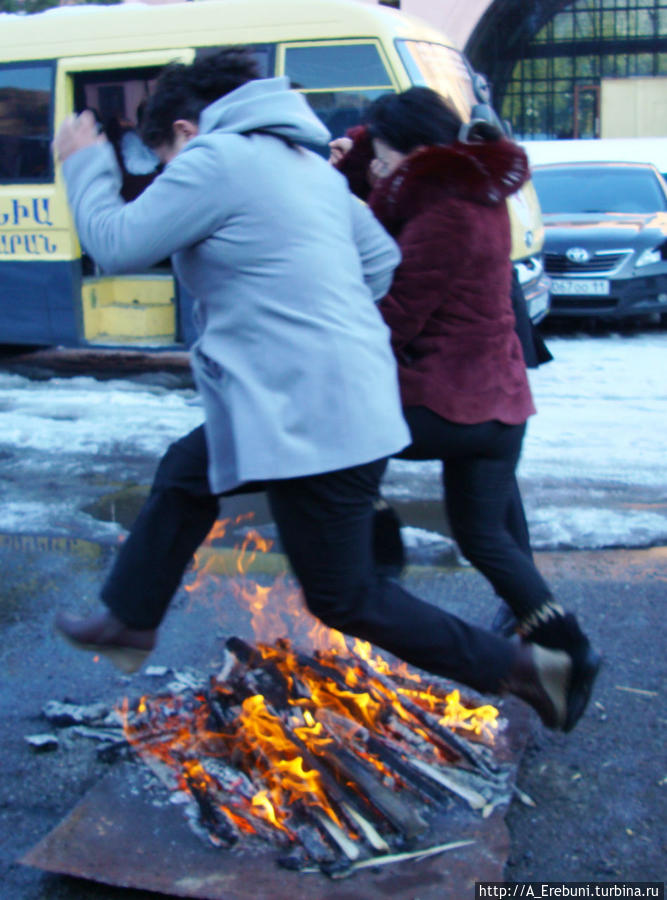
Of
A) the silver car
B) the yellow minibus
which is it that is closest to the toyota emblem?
the silver car

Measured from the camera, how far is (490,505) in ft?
9.53

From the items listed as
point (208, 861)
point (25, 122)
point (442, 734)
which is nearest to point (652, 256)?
point (25, 122)

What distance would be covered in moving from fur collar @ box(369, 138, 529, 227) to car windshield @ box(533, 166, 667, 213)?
9.93 meters

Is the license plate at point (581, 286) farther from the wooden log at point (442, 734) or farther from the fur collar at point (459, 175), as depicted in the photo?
the wooden log at point (442, 734)

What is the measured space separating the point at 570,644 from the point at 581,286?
8.75m

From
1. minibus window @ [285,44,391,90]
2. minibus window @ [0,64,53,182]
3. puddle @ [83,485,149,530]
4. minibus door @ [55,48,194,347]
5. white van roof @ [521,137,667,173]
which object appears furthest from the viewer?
white van roof @ [521,137,667,173]

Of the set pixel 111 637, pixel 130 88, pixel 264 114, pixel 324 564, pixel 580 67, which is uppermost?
pixel 580 67

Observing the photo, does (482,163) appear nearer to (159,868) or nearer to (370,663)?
(370,663)

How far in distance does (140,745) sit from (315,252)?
4.91 ft

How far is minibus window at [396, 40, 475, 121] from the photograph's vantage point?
26.8ft

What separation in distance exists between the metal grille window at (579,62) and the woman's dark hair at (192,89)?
2604 centimetres

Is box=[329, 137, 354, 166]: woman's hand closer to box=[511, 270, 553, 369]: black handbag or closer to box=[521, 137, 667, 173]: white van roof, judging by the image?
box=[511, 270, 553, 369]: black handbag

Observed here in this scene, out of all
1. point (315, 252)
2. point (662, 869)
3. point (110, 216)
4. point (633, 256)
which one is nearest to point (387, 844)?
point (662, 869)

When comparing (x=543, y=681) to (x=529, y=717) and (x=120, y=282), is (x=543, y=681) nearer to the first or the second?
(x=529, y=717)
